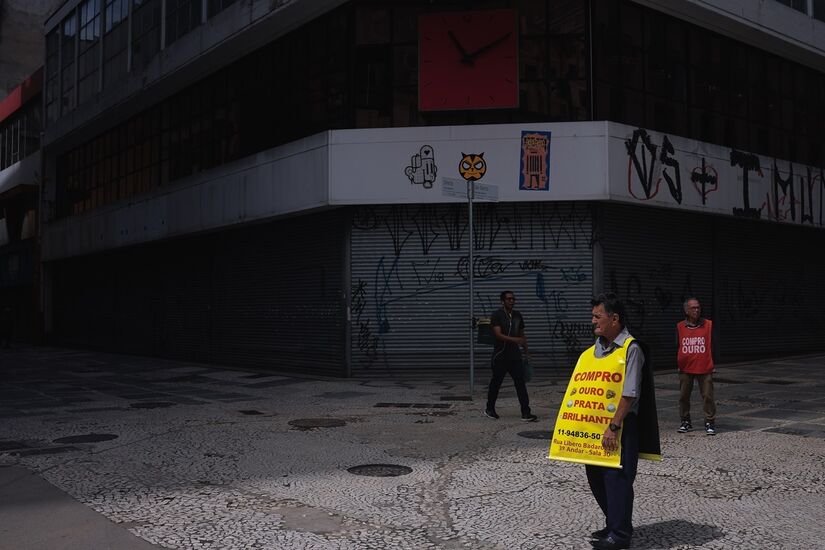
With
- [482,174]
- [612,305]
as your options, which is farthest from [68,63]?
[612,305]

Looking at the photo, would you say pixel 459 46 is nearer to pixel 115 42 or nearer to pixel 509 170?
pixel 509 170

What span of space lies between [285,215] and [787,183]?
1297 centimetres

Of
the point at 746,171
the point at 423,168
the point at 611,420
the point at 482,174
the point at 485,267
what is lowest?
the point at 611,420

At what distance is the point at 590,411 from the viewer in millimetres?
4559

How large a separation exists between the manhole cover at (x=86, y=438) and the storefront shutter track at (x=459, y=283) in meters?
7.30

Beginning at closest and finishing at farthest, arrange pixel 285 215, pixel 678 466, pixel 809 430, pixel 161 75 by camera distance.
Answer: pixel 678 466 < pixel 809 430 < pixel 285 215 < pixel 161 75

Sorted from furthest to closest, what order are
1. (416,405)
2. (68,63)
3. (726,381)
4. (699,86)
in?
(68,63) → (699,86) → (726,381) → (416,405)

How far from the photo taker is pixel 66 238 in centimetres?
2975

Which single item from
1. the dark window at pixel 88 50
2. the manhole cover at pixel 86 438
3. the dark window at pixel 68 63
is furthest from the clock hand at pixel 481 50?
the dark window at pixel 68 63

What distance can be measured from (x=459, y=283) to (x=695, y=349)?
23.6ft

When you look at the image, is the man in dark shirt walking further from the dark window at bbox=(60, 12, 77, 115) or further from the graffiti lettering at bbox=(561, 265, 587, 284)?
the dark window at bbox=(60, 12, 77, 115)

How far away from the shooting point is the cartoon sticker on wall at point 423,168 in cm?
1535

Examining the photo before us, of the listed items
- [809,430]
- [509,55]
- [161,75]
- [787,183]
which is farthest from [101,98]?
[809,430]

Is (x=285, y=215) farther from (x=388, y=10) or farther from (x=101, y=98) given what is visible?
(x=101, y=98)
